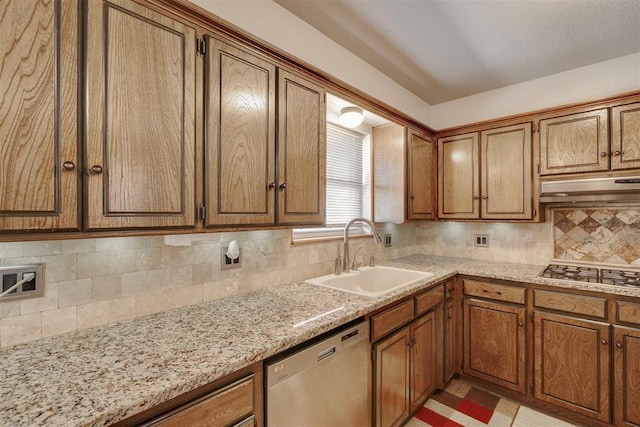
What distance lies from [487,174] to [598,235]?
92cm

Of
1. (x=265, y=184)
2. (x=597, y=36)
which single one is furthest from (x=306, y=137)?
(x=597, y=36)

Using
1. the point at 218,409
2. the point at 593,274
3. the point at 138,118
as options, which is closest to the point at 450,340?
the point at 593,274

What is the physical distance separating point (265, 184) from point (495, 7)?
161 cm

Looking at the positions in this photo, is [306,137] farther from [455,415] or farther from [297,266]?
[455,415]

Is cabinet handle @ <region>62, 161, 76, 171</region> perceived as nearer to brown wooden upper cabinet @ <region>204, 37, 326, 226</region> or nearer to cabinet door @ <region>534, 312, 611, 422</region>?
brown wooden upper cabinet @ <region>204, 37, 326, 226</region>

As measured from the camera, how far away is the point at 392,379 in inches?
66.2

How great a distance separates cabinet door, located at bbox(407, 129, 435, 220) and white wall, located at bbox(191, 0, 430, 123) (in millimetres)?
363

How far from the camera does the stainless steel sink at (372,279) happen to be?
205 cm

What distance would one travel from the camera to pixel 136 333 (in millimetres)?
1115

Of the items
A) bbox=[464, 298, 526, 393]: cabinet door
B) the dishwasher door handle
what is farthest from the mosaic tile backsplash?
the dishwasher door handle

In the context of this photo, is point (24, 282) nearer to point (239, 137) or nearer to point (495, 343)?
point (239, 137)

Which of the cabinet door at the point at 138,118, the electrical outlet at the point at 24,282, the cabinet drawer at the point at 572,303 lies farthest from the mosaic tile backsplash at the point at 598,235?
the electrical outlet at the point at 24,282

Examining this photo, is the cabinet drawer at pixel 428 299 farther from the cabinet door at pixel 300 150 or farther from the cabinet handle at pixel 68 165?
the cabinet handle at pixel 68 165

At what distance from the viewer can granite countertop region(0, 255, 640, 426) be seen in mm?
713
